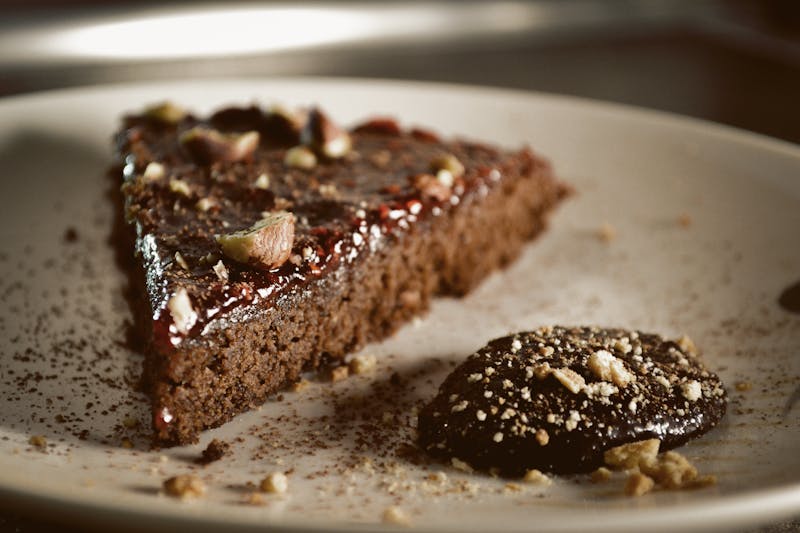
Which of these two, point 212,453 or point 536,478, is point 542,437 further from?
point 212,453

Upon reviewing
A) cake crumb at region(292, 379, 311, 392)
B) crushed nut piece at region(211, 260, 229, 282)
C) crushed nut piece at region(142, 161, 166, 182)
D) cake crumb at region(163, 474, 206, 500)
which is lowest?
cake crumb at region(163, 474, 206, 500)

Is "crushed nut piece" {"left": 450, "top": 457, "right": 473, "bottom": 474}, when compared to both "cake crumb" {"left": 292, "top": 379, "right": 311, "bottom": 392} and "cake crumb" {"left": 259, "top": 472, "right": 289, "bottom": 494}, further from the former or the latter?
"cake crumb" {"left": 292, "top": 379, "right": 311, "bottom": 392}

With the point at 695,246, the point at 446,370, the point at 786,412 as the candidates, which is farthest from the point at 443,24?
the point at 786,412

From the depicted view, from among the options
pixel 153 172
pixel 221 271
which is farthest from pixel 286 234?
pixel 153 172

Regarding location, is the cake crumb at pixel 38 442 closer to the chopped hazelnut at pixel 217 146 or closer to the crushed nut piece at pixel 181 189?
the crushed nut piece at pixel 181 189

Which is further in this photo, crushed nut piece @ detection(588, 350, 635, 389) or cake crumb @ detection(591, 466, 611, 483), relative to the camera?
crushed nut piece @ detection(588, 350, 635, 389)

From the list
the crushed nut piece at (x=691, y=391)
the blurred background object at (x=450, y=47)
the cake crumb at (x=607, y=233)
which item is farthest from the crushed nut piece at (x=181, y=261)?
the blurred background object at (x=450, y=47)

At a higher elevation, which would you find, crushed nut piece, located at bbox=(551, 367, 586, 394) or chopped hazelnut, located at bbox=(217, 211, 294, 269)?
chopped hazelnut, located at bbox=(217, 211, 294, 269)

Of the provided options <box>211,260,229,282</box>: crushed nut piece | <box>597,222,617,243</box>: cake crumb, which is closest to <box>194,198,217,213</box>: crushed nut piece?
<box>211,260,229,282</box>: crushed nut piece
